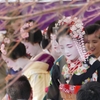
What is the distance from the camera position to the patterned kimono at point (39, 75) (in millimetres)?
1693

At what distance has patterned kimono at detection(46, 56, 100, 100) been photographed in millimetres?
1416

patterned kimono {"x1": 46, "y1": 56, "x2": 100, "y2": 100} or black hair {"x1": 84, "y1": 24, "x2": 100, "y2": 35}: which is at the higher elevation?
black hair {"x1": 84, "y1": 24, "x2": 100, "y2": 35}

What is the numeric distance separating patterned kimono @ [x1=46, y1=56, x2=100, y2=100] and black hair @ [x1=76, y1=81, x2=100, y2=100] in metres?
0.14

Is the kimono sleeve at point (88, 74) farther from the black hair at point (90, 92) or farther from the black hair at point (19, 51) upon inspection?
the black hair at point (19, 51)

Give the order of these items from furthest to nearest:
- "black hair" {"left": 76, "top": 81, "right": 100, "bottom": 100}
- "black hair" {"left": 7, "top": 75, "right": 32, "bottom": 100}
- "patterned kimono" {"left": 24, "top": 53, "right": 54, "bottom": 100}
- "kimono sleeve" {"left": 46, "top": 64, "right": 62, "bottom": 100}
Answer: "patterned kimono" {"left": 24, "top": 53, "right": 54, "bottom": 100} < "kimono sleeve" {"left": 46, "top": 64, "right": 62, "bottom": 100} < "black hair" {"left": 7, "top": 75, "right": 32, "bottom": 100} < "black hair" {"left": 76, "top": 81, "right": 100, "bottom": 100}

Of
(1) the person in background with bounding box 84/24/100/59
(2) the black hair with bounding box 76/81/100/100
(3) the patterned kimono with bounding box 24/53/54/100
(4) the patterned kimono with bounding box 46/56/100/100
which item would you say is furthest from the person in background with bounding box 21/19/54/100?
(2) the black hair with bounding box 76/81/100/100

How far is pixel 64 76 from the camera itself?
1.49 m

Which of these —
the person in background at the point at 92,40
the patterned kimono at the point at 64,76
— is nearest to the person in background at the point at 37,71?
the patterned kimono at the point at 64,76

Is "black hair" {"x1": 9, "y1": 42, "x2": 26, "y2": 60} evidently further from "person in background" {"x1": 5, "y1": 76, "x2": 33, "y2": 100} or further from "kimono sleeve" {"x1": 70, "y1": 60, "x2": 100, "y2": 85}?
"kimono sleeve" {"x1": 70, "y1": 60, "x2": 100, "y2": 85}

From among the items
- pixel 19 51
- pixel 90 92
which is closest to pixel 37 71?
pixel 19 51

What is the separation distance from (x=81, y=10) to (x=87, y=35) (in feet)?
3.51

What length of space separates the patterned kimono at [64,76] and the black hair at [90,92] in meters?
0.14

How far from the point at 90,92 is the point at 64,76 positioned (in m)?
0.28

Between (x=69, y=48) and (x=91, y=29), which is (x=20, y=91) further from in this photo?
(x=91, y=29)
